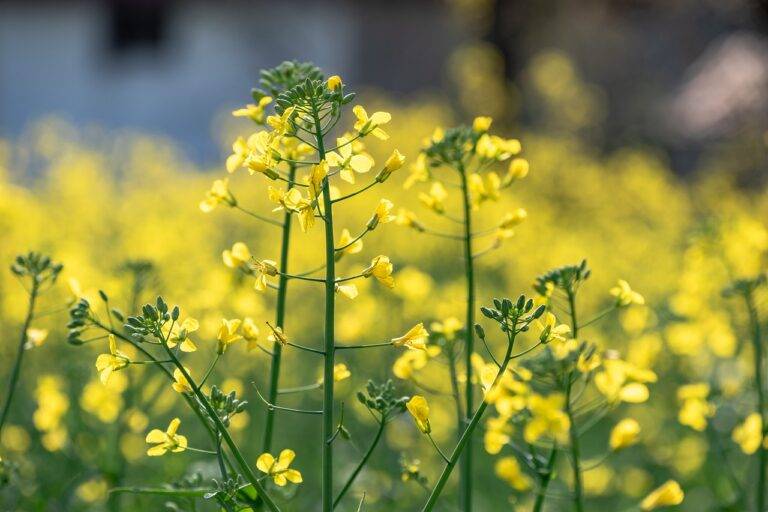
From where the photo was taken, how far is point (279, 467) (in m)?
1.71

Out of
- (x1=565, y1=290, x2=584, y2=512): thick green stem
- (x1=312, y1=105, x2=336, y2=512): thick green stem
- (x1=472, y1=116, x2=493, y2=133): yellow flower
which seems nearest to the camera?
(x1=565, y1=290, x2=584, y2=512): thick green stem

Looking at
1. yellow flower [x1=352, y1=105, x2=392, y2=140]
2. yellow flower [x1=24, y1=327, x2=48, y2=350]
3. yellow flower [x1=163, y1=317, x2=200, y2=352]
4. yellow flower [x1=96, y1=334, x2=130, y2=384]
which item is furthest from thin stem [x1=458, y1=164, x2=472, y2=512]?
yellow flower [x1=24, y1=327, x2=48, y2=350]

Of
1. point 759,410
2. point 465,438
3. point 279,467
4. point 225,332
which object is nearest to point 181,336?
point 225,332

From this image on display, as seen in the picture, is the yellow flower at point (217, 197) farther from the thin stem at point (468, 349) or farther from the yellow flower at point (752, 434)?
the yellow flower at point (752, 434)

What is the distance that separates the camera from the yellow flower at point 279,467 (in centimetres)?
169

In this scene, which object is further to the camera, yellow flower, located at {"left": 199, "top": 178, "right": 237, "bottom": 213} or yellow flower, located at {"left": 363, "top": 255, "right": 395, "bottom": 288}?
yellow flower, located at {"left": 199, "top": 178, "right": 237, "bottom": 213}

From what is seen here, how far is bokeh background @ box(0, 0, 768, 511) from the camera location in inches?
124

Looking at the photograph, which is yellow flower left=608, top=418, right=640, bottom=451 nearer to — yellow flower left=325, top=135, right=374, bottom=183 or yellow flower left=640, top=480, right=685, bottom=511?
yellow flower left=640, top=480, right=685, bottom=511

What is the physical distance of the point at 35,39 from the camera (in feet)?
65.1

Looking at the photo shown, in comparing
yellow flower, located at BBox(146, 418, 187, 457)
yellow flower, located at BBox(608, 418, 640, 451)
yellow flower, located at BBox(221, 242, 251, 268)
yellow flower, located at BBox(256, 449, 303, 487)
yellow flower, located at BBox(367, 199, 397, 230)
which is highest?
yellow flower, located at BBox(367, 199, 397, 230)

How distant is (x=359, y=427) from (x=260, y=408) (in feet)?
1.97

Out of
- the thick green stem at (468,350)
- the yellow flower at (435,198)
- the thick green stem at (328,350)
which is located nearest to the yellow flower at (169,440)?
the thick green stem at (328,350)

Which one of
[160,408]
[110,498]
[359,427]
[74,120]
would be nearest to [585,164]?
[359,427]

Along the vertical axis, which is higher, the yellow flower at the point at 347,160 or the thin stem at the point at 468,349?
the yellow flower at the point at 347,160
